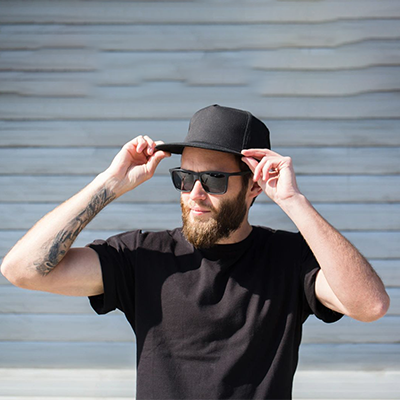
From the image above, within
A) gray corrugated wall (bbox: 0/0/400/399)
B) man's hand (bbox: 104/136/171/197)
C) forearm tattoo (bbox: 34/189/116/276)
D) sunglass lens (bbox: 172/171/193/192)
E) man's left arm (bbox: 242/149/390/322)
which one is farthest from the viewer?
gray corrugated wall (bbox: 0/0/400/399)

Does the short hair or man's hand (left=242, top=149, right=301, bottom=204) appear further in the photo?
the short hair

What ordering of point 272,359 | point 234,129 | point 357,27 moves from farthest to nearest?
point 357,27, point 234,129, point 272,359

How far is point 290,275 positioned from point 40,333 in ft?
6.75

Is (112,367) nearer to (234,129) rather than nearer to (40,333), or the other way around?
(40,333)

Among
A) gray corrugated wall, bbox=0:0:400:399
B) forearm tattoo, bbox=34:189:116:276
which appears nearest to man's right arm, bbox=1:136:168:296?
forearm tattoo, bbox=34:189:116:276

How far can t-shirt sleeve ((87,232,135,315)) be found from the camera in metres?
1.93

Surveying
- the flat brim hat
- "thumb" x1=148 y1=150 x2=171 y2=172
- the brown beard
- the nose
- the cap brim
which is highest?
the flat brim hat

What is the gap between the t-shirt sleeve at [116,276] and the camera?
6.34 ft

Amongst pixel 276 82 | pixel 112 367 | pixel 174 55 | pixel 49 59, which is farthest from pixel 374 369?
pixel 49 59

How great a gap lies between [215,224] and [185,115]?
157cm

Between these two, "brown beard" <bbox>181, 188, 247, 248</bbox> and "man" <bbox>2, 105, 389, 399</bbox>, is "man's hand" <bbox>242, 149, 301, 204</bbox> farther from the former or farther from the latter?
"brown beard" <bbox>181, 188, 247, 248</bbox>

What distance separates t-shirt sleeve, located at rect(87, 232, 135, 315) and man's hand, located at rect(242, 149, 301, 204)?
0.54 meters

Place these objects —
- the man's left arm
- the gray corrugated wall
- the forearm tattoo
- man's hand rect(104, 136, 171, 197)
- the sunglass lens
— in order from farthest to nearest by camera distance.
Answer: the gray corrugated wall, man's hand rect(104, 136, 171, 197), the sunglass lens, the forearm tattoo, the man's left arm

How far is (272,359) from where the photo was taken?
1896 millimetres
